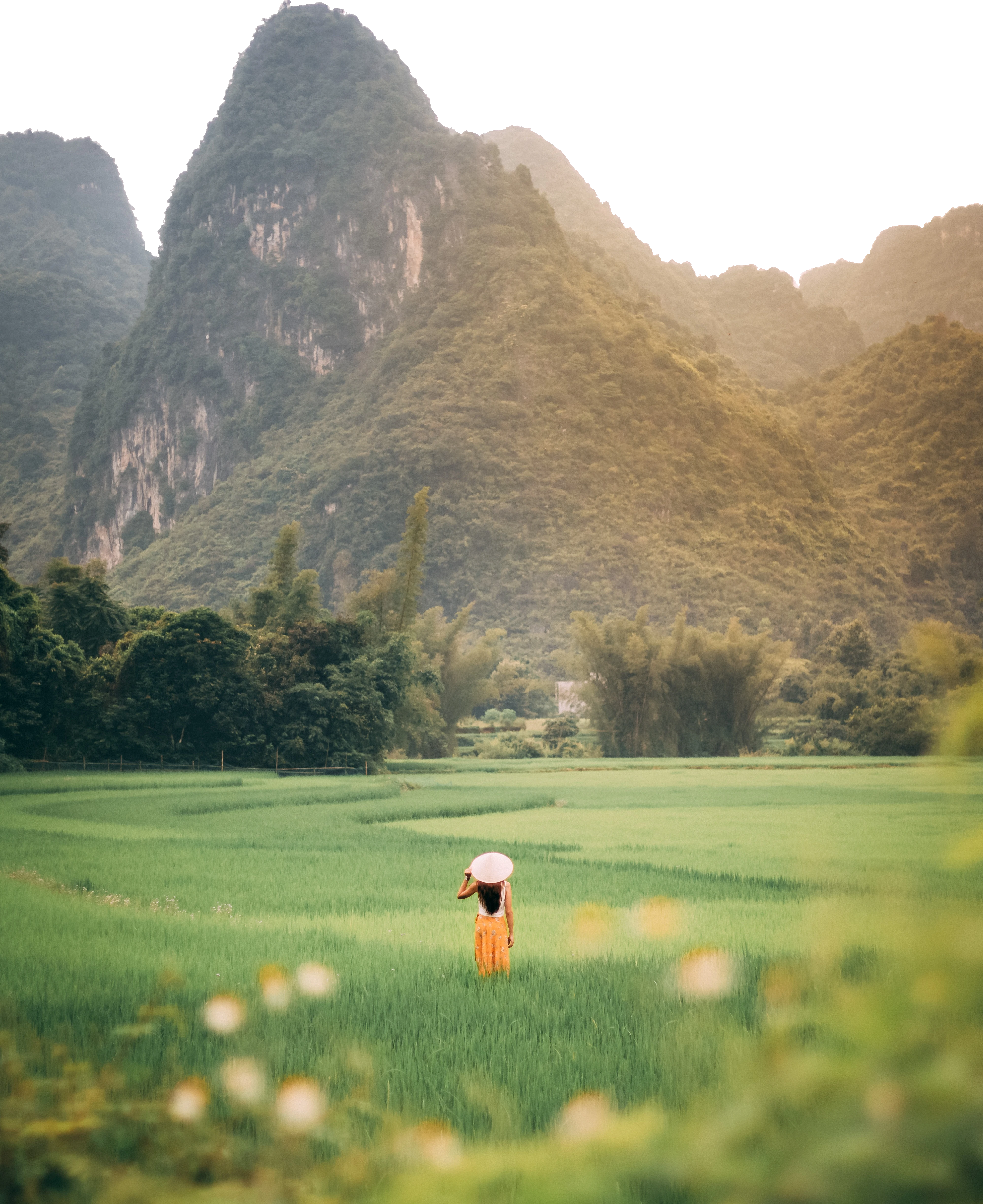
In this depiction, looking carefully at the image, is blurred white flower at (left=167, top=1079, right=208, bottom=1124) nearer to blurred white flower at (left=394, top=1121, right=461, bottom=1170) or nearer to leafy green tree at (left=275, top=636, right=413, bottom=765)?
blurred white flower at (left=394, top=1121, right=461, bottom=1170)

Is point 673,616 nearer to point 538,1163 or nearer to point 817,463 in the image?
point 817,463

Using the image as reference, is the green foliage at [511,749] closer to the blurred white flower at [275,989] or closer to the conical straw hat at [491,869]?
the blurred white flower at [275,989]

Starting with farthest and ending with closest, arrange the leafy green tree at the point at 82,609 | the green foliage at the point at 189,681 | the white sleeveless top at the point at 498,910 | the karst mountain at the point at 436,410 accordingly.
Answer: the karst mountain at the point at 436,410
the leafy green tree at the point at 82,609
the green foliage at the point at 189,681
the white sleeveless top at the point at 498,910

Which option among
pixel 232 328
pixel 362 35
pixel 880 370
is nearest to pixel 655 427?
pixel 880 370

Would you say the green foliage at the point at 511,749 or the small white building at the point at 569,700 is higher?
the small white building at the point at 569,700

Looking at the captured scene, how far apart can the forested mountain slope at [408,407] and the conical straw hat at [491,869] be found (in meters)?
67.9

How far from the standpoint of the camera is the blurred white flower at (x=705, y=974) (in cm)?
445

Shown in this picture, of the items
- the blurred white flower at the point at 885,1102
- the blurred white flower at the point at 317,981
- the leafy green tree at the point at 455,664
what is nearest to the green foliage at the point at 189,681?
the leafy green tree at the point at 455,664

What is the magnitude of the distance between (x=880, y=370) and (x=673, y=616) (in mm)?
69037

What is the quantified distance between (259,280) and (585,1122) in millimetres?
143277

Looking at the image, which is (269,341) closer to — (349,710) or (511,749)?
(511,749)

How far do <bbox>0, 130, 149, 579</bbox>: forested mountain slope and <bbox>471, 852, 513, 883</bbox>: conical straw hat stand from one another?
126 m

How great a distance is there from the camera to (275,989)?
164 inches

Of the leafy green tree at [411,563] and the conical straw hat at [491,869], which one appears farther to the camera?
the leafy green tree at [411,563]
